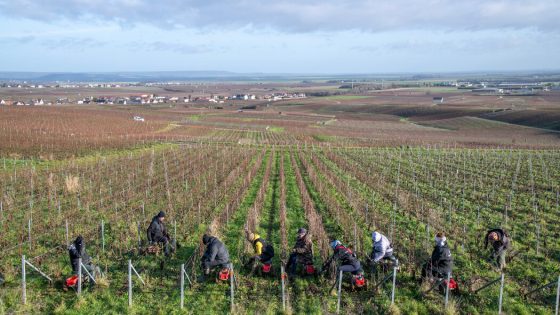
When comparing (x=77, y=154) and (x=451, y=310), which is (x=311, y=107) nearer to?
(x=77, y=154)

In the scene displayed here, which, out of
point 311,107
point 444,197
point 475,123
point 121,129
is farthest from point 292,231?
point 311,107

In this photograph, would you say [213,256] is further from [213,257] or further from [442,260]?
[442,260]

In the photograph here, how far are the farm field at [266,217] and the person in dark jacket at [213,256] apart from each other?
1.18ft

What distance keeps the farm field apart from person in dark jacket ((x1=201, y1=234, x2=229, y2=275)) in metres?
0.36

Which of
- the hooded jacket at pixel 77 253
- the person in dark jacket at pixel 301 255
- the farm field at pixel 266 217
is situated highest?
the hooded jacket at pixel 77 253

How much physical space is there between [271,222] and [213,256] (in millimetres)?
4557

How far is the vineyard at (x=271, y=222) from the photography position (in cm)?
809

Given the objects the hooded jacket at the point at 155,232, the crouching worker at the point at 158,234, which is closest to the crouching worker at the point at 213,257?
Result: the crouching worker at the point at 158,234

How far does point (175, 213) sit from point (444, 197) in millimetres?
9971

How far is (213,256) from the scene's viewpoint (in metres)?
8.64

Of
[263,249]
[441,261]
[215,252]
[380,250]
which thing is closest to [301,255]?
[263,249]

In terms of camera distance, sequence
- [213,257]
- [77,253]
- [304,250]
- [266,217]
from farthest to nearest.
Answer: [266,217] < [304,250] < [213,257] < [77,253]

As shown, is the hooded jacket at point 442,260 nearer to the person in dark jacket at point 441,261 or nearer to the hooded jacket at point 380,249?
the person in dark jacket at point 441,261

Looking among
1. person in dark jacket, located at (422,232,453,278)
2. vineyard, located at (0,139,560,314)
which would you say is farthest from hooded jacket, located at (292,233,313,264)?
person in dark jacket, located at (422,232,453,278)
